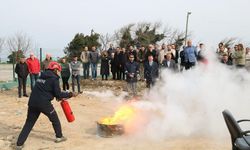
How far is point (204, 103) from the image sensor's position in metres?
9.77

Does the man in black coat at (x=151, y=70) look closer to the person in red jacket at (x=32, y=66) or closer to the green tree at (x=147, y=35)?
the person in red jacket at (x=32, y=66)

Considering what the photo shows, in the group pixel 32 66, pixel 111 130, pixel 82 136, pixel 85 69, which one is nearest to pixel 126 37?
pixel 85 69

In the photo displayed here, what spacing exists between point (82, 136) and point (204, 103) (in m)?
3.22

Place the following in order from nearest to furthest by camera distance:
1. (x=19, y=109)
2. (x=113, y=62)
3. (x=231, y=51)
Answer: (x=19, y=109)
(x=231, y=51)
(x=113, y=62)

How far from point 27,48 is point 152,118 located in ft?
64.7

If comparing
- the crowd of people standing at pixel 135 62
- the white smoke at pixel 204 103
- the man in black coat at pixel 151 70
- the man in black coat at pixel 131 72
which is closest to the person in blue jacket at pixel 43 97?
the white smoke at pixel 204 103

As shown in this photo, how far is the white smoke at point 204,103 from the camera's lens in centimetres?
971

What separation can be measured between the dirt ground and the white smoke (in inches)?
14.8

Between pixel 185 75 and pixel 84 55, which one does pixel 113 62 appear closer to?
pixel 84 55

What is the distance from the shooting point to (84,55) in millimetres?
20125

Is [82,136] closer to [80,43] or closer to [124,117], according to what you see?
[124,117]

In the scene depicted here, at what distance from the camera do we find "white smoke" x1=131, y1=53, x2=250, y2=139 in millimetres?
9711

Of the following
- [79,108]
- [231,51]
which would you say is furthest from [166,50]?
[79,108]

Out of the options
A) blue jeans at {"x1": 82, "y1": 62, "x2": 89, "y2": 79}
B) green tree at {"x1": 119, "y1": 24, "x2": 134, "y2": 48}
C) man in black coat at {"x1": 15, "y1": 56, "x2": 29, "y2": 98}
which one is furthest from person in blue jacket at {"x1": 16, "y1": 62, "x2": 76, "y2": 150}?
green tree at {"x1": 119, "y1": 24, "x2": 134, "y2": 48}
